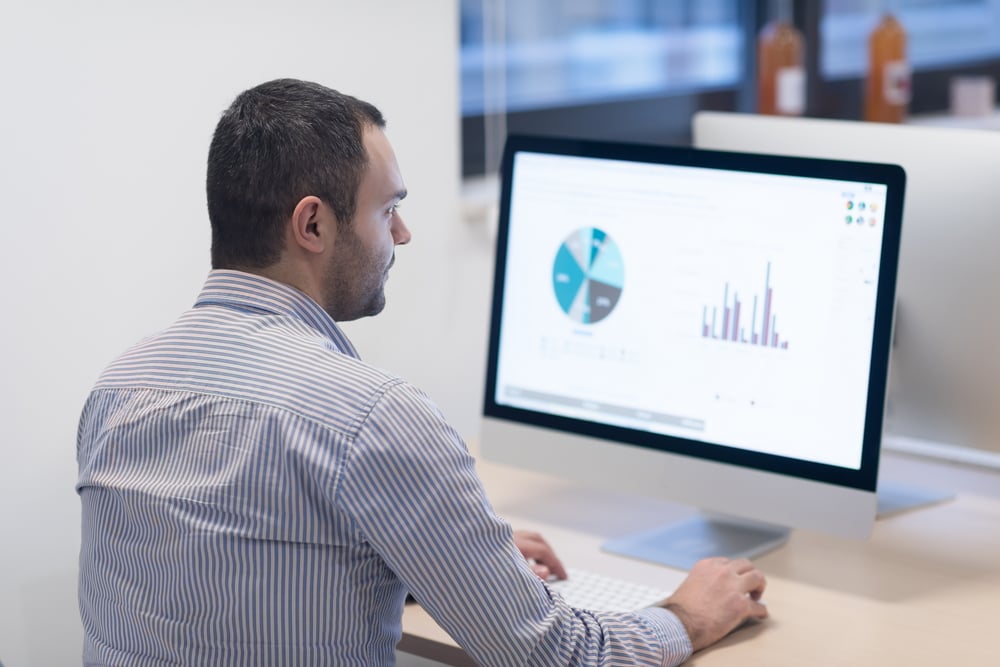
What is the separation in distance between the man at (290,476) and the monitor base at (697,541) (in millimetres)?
284

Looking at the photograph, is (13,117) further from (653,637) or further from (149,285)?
(653,637)

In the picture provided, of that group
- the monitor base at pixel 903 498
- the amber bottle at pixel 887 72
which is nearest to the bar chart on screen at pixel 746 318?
the monitor base at pixel 903 498

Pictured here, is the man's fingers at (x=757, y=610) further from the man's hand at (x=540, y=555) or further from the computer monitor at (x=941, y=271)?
the computer monitor at (x=941, y=271)

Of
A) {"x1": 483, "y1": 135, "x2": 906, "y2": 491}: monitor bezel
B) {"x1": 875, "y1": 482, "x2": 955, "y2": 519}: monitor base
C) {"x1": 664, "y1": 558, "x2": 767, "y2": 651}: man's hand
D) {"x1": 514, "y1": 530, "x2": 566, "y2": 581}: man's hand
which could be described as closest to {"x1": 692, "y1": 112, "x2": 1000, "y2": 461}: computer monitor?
{"x1": 875, "y1": 482, "x2": 955, "y2": 519}: monitor base

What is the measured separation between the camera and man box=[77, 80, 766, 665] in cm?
105

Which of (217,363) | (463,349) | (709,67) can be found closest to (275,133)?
(217,363)

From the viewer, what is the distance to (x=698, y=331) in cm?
146

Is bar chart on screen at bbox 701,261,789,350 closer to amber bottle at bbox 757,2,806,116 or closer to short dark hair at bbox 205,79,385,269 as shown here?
short dark hair at bbox 205,79,385,269

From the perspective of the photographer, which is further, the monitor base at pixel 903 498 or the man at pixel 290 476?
the monitor base at pixel 903 498

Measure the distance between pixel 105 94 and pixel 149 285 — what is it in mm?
274

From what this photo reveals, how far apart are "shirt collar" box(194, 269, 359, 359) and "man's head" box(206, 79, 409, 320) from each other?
0.04ft

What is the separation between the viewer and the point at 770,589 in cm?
141

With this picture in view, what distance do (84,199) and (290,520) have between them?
778mm

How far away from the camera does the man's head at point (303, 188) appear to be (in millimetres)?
1148
